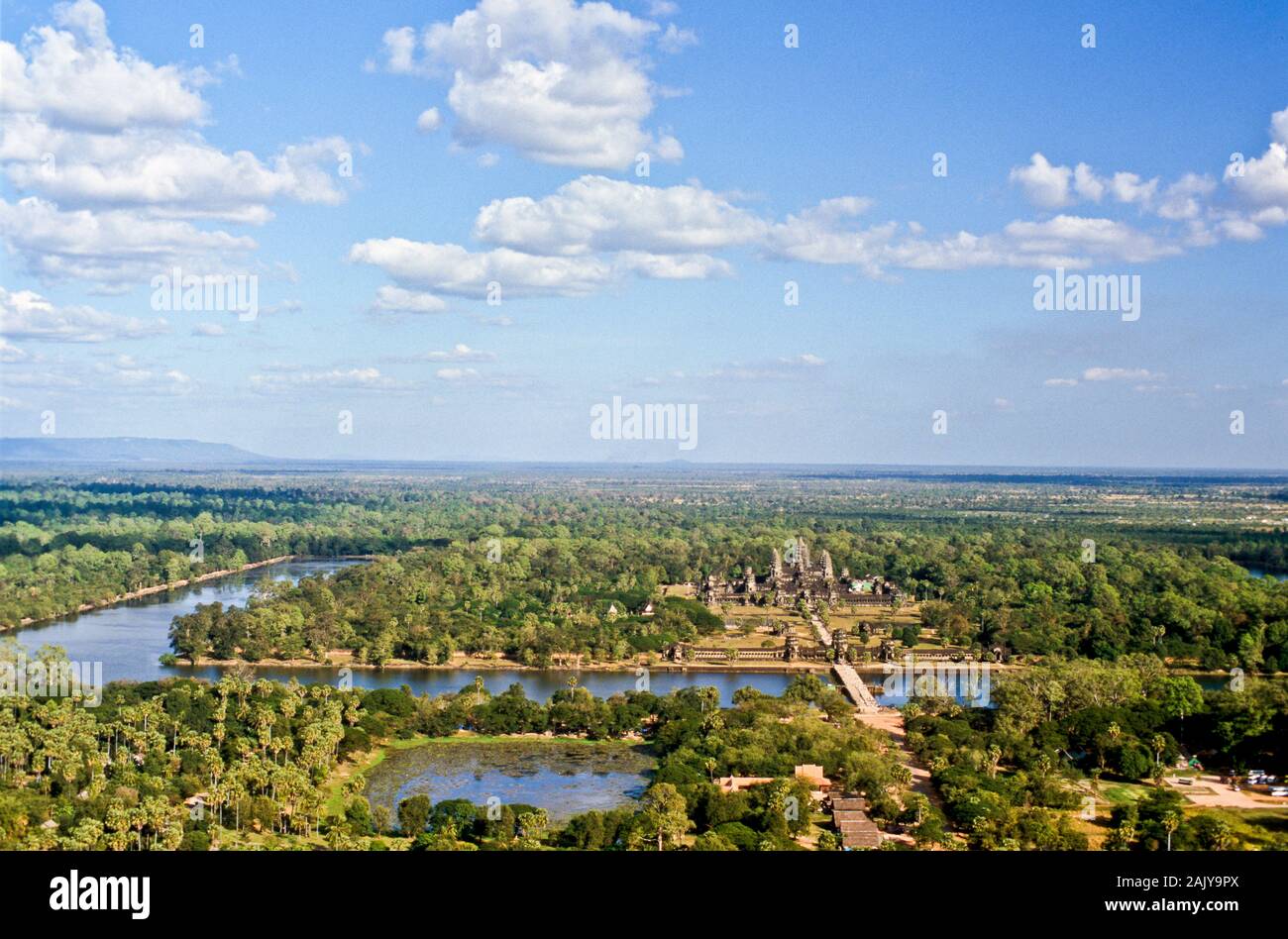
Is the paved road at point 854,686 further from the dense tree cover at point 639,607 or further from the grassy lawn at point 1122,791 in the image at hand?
the grassy lawn at point 1122,791

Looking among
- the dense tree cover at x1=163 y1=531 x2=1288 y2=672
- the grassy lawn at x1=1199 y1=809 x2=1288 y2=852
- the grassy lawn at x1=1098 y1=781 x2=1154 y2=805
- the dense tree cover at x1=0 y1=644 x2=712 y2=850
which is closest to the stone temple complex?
the dense tree cover at x1=163 y1=531 x2=1288 y2=672

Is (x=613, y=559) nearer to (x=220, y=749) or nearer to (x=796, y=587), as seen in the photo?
(x=796, y=587)

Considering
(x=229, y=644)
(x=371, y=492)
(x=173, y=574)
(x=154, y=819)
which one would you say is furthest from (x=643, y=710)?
(x=371, y=492)

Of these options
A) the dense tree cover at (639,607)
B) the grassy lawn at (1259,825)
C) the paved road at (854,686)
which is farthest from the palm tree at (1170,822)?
the dense tree cover at (639,607)

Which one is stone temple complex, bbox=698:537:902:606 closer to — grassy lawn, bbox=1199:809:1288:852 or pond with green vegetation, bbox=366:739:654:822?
pond with green vegetation, bbox=366:739:654:822
